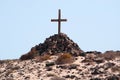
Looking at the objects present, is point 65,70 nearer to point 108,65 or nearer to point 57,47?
point 108,65

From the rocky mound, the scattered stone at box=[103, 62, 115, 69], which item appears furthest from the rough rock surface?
the rocky mound

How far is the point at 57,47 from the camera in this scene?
5844 cm

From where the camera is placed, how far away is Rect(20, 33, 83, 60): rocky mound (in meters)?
58.1

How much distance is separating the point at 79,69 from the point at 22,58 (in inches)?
497

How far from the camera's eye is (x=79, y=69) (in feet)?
163

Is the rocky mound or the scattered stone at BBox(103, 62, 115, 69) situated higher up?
the rocky mound

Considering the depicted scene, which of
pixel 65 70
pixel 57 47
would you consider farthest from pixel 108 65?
pixel 57 47

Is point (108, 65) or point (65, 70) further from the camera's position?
point (65, 70)

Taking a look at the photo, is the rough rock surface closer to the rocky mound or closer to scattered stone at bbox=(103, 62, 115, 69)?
scattered stone at bbox=(103, 62, 115, 69)

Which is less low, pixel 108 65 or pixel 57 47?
pixel 57 47

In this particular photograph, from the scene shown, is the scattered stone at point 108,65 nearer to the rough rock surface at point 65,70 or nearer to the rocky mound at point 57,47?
the rough rock surface at point 65,70

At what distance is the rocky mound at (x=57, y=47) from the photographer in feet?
191

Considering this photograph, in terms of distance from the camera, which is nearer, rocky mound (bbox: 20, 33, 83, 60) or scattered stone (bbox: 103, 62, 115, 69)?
scattered stone (bbox: 103, 62, 115, 69)

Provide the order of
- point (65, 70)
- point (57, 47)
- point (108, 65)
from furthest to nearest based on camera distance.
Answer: point (57, 47) < point (65, 70) < point (108, 65)
